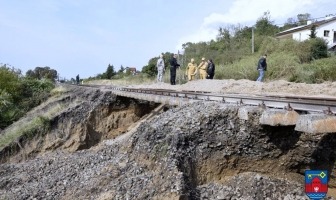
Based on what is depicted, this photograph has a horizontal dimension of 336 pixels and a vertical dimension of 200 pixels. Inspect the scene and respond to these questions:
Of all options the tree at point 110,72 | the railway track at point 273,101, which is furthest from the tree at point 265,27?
the railway track at point 273,101

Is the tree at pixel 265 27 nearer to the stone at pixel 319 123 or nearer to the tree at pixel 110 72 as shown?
the tree at pixel 110 72

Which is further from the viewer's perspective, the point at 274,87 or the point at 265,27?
the point at 265,27

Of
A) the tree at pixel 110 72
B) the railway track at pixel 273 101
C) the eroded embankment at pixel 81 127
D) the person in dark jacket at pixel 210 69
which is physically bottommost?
the eroded embankment at pixel 81 127

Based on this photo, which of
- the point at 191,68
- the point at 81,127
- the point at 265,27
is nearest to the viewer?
the point at 81,127

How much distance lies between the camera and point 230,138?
8227 mm

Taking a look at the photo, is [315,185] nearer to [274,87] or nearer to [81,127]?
[274,87]

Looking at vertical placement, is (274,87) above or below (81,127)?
above

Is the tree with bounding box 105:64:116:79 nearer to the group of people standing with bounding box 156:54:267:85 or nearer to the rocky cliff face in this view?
the group of people standing with bounding box 156:54:267:85

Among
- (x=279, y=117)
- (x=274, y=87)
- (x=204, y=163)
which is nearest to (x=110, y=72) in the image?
(x=274, y=87)

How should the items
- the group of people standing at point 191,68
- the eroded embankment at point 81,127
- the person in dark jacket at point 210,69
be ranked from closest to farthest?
the eroded embankment at point 81,127
the group of people standing at point 191,68
the person in dark jacket at point 210,69

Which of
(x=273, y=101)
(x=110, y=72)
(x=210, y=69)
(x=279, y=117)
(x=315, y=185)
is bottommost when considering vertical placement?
(x=315, y=185)

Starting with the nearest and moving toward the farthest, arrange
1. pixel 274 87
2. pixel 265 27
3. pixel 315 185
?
pixel 315 185 → pixel 274 87 → pixel 265 27

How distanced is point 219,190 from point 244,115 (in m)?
1.51

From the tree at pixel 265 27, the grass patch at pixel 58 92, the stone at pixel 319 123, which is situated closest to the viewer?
the stone at pixel 319 123
